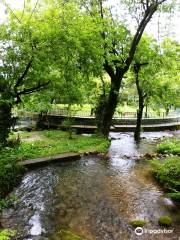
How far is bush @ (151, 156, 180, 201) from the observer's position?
29.6ft

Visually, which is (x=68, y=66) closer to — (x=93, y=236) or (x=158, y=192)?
(x=158, y=192)

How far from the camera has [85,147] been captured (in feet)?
50.7

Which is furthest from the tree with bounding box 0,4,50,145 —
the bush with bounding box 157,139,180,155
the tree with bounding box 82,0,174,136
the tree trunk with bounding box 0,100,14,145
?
the bush with bounding box 157,139,180,155

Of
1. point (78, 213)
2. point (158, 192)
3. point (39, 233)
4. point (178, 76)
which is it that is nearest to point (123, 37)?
point (178, 76)

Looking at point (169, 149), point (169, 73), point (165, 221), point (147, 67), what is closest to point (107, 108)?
point (147, 67)

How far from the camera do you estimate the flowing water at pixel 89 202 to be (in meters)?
6.68

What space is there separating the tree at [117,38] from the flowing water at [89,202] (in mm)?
6061

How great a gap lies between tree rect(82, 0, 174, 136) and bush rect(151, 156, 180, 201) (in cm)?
694

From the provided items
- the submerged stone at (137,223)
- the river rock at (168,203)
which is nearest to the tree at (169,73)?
the river rock at (168,203)

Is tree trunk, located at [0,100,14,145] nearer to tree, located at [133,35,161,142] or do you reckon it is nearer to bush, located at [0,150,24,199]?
bush, located at [0,150,24,199]

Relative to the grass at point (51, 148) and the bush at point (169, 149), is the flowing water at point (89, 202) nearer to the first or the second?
the grass at point (51, 148)

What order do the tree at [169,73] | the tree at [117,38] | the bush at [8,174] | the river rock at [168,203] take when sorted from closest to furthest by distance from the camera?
the river rock at [168,203] → the bush at [8,174] → the tree at [117,38] → the tree at [169,73]

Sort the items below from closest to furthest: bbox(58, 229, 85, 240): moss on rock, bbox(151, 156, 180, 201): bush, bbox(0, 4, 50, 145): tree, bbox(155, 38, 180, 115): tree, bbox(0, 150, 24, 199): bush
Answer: bbox(58, 229, 85, 240): moss on rock < bbox(0, 150, 24, 199): bush < bbox(151, 156, 180, 201): bush < bbox(0, 4, 50, 145): tree < bbox(155, 38, 180, 115): tree

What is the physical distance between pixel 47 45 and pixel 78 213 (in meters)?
6.02
